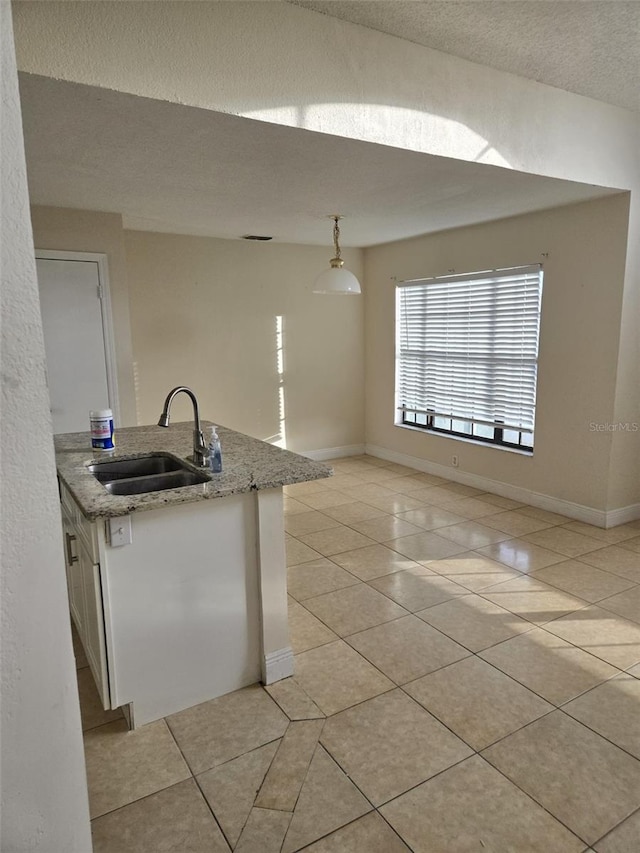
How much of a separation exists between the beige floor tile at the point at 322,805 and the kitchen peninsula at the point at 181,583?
1.78ft

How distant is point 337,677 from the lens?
235 cm

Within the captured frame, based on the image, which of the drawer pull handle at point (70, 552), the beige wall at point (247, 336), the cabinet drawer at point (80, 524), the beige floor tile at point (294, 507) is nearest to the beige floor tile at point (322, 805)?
the cabinet drawer at point (80, 524)

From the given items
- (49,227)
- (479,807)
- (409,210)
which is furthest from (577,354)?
(49,227)

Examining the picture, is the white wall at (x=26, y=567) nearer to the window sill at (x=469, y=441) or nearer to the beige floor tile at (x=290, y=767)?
the beige floor tile at (x=290, y=767)

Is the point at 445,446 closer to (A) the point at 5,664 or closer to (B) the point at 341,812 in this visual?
(B) the point at 341,812

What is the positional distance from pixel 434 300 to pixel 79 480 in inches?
159

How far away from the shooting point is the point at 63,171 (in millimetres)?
2906

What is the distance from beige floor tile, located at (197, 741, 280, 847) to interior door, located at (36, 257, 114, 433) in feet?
9.33

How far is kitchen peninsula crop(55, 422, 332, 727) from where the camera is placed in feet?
6.45

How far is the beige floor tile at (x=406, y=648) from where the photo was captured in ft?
7.88

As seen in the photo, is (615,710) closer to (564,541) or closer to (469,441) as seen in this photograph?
(564,541)

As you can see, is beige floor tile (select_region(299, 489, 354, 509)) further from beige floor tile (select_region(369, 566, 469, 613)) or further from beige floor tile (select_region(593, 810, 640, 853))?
beige floor tile (select_region(593, 810, 640, 853))

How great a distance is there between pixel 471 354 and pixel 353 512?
1835 mm

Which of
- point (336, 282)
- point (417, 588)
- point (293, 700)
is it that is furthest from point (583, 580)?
point (336, 282)
